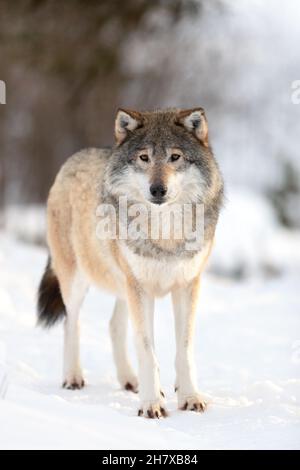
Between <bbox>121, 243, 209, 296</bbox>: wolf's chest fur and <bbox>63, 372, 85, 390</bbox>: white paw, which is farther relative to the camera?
<bbox>63, 372, 85, 390</bbox>: white paw

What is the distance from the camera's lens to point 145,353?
4711 millimetres

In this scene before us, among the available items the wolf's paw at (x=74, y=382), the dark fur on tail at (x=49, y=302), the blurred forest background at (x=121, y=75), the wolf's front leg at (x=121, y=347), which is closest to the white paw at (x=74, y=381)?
the wolf's paw at (x=74, y=382)

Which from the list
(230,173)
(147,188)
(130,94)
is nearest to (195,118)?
Answer: (147,188)

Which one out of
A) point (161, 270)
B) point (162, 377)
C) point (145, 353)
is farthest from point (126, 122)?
point (162, 377)

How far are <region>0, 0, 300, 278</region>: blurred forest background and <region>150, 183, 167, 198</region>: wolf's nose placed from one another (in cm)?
875

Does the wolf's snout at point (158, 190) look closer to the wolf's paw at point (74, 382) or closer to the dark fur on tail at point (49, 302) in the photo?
the wolf's paw at point (74, 382)

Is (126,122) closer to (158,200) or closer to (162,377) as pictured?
(158,200)

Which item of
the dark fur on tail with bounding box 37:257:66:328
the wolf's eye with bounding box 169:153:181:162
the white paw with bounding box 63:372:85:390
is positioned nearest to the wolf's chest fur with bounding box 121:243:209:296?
the wolf's eye with bounding box 169:153:181:162

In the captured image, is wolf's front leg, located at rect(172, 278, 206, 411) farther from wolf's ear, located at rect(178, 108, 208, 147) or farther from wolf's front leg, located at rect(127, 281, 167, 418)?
wolf's ear, located at rect(178, 108, 208, 147)

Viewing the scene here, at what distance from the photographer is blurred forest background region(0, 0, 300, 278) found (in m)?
13.6

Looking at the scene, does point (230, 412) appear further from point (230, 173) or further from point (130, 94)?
point (230, 173)

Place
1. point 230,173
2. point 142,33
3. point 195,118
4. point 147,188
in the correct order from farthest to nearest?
point 230,173 < point 142,33 < point 195,118 < point 147,188

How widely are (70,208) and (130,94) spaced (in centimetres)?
991
